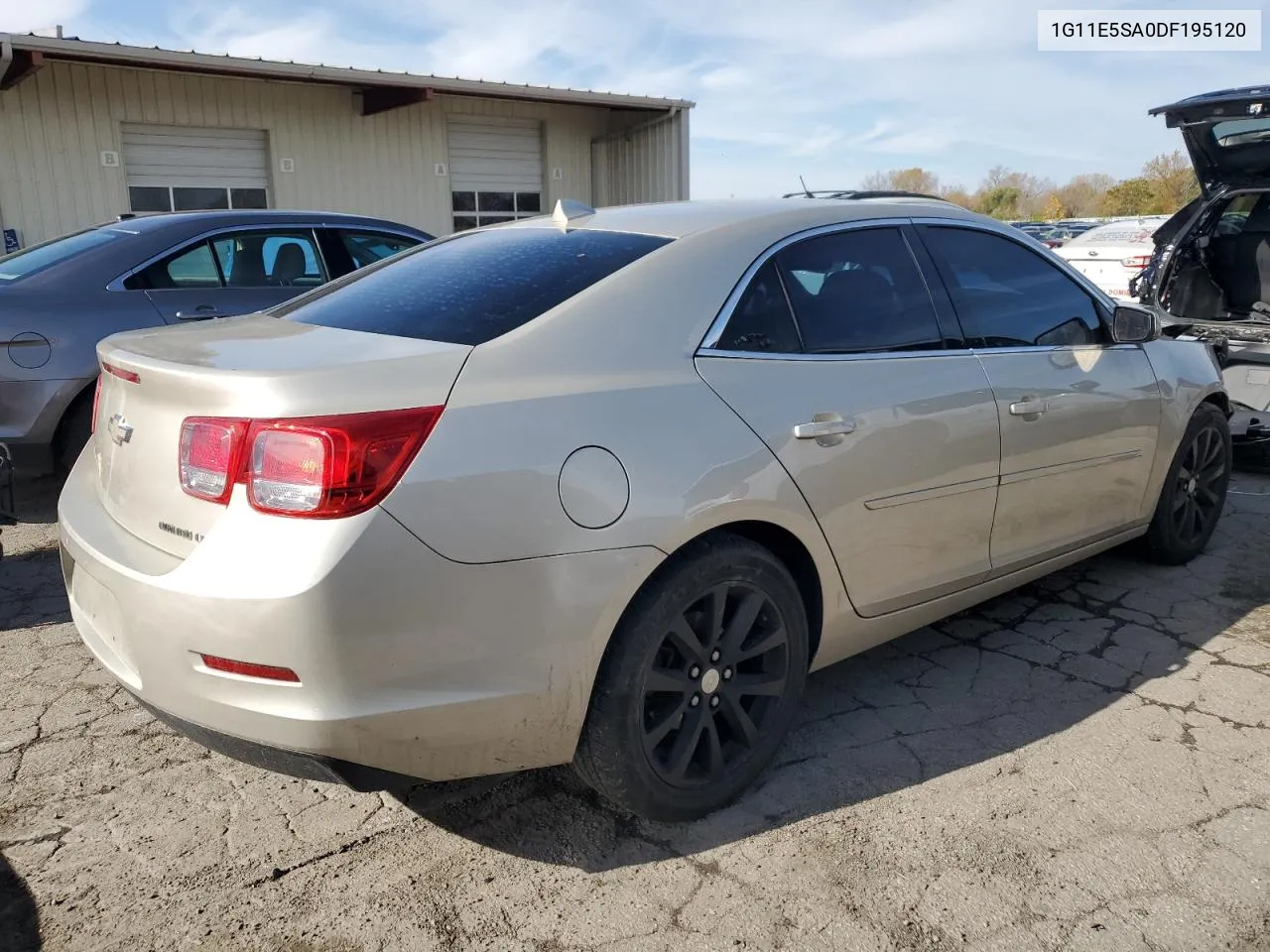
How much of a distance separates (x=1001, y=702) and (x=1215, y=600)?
1559 mm

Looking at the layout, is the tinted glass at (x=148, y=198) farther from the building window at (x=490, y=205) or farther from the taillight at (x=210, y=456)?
the taillight at (x=210, y=456)

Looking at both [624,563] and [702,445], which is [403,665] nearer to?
[624,563]

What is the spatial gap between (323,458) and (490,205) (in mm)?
14080

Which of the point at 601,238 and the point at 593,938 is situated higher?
the point at 601,238

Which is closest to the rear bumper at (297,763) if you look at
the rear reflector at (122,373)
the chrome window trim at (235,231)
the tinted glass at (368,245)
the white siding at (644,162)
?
the rear reflector at (122,373)

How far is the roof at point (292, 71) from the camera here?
10.2 m

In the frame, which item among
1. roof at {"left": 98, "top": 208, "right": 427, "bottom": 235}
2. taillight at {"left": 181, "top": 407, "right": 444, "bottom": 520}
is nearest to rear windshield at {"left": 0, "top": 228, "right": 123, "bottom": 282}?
roof at {"left": 98, "top": 208, "right": 427, "bottom": 235}

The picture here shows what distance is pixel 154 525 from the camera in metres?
2.33

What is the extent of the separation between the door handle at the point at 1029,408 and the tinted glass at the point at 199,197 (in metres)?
11.5

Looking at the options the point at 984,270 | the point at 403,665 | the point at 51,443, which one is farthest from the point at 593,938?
the point at 51,443

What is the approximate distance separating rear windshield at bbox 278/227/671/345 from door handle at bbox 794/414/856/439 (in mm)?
646

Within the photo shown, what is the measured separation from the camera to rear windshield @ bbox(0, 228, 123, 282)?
203 inches

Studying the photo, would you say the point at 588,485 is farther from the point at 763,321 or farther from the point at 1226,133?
the point at 1226,133

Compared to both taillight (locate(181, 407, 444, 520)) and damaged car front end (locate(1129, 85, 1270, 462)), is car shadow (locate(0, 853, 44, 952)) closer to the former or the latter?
taillight (locate(181, 407, 444, 520))
